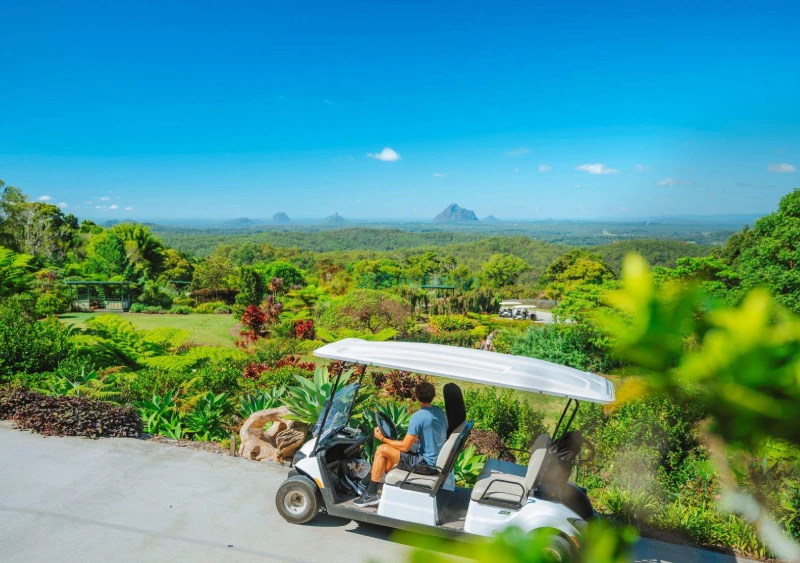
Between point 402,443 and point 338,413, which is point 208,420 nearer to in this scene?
point 338,413

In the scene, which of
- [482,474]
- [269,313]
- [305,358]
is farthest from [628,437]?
[269,313]

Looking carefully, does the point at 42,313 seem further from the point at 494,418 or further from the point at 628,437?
the point at 628,437

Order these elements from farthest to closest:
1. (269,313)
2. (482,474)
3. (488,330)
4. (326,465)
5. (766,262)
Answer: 1. (488,330)
2. (269,313)
3. (766,262)
4. (326,465)
5. (482,474)

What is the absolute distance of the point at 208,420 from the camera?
851 centimetres

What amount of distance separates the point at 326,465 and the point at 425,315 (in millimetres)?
28457

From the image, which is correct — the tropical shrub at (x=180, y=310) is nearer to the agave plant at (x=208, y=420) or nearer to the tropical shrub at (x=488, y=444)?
the agave plant at (x=208, y=420)

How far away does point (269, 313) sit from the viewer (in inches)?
889

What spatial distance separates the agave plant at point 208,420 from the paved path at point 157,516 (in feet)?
3.11

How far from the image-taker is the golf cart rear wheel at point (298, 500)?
18.6ft

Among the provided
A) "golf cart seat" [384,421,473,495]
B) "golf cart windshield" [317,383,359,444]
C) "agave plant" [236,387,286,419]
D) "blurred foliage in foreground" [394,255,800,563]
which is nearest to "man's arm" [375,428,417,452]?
"golf cart seat" [384,421,473,495]

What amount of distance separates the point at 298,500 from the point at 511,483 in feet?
7.09

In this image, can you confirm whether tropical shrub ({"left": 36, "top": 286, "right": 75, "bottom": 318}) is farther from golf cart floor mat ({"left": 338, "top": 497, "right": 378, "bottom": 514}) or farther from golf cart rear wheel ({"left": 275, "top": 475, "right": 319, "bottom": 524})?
golf cart floor mat ({"left": 338, "top": 497, "right": 378, "bottom": 514})

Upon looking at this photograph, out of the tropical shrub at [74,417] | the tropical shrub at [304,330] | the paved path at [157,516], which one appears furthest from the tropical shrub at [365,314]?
the paved path at [157,516]

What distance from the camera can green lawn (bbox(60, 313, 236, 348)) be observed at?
75.9 feet
